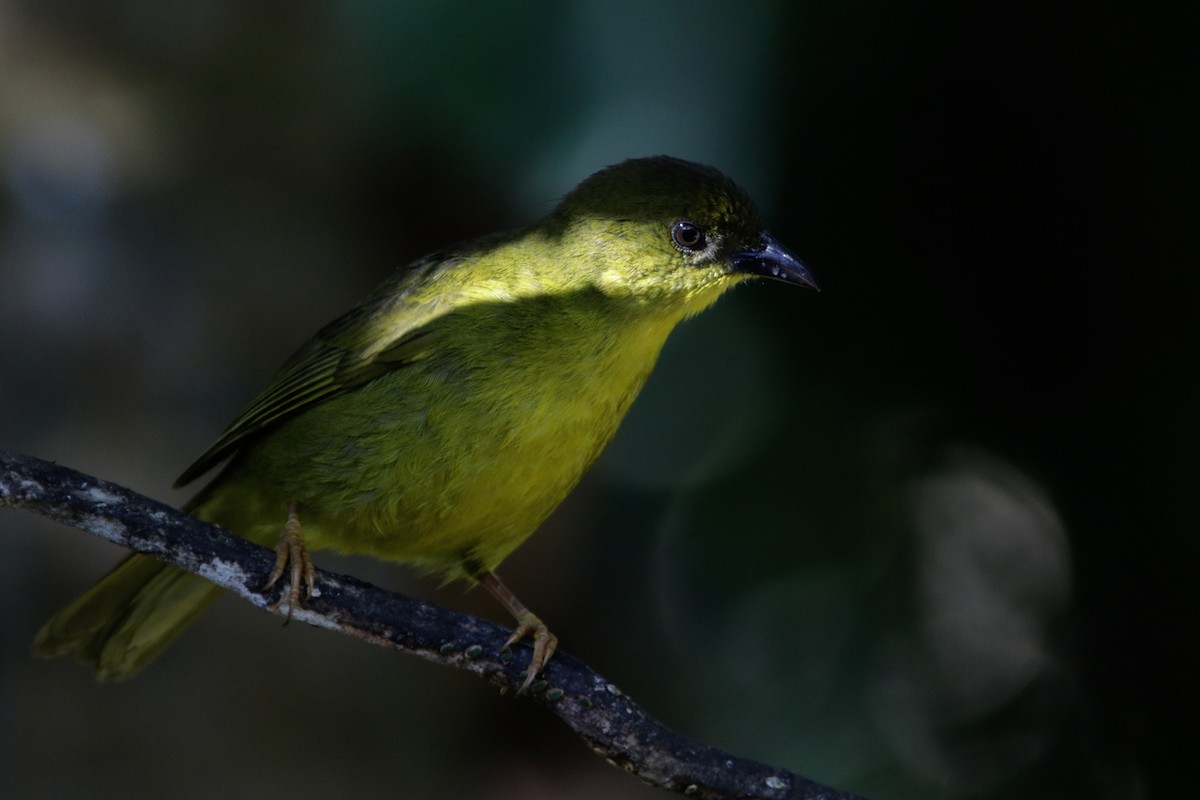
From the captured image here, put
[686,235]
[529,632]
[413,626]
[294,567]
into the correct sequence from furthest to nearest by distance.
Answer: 1. [686,235]
2. [529,632]
3. [294,567]
4. [413,626]

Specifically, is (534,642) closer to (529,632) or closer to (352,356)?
(529,632)

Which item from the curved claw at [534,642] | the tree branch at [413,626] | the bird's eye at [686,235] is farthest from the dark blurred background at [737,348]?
the tree branch at [413,626]

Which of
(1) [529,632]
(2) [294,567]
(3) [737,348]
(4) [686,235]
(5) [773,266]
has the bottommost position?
(1) [529,632]

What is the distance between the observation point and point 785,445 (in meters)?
4.79

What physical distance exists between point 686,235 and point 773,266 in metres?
0.28

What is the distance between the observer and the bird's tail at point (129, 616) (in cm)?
357

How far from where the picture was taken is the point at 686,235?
147 inches

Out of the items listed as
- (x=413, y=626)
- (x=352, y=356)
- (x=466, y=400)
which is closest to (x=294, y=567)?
(x=413, y=626)

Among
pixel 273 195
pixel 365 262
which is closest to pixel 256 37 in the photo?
pixel 273 195

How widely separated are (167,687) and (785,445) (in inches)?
97.2

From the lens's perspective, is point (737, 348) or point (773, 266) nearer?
point (773, 266)

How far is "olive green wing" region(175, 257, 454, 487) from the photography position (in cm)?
351

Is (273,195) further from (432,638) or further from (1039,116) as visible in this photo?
(1039,116)

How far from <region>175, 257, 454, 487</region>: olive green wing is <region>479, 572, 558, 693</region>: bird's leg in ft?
2.50
